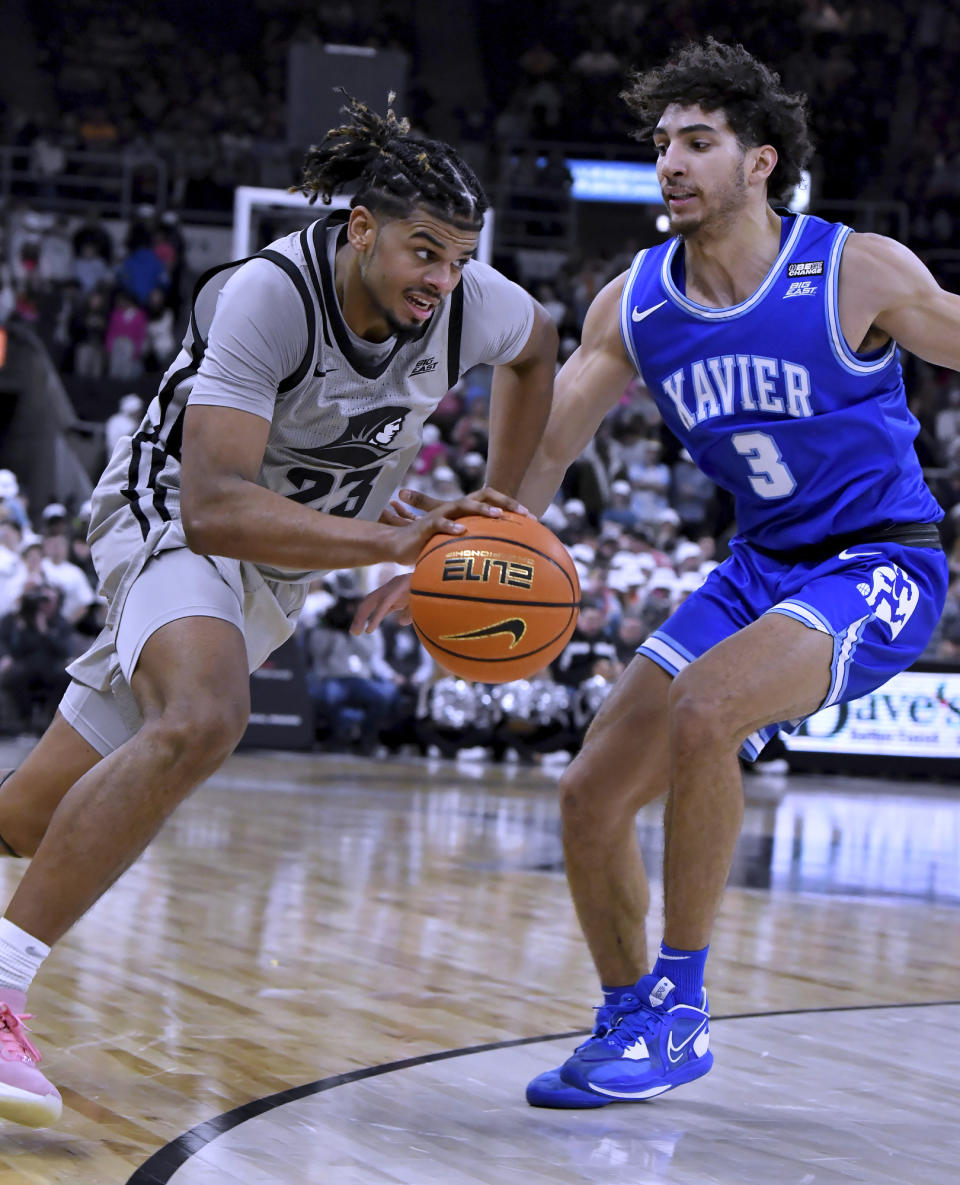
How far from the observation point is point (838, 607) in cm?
363

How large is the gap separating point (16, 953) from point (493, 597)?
123 centimetres

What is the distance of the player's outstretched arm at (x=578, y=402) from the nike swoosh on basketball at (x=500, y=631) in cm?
64

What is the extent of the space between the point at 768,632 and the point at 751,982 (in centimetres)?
201

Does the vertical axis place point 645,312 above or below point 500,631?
above

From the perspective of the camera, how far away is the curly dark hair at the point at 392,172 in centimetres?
354

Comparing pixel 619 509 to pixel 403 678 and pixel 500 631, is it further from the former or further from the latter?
pixel 500 631

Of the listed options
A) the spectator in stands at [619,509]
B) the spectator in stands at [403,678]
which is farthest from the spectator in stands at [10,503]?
the spectator in stands at [619,509]

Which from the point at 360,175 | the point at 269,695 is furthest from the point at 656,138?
the point at 269,695

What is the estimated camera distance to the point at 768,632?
359 cm

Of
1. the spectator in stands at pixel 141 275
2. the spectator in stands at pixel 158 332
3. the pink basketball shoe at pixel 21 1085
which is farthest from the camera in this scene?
the spectator in stands at pixel 141 275

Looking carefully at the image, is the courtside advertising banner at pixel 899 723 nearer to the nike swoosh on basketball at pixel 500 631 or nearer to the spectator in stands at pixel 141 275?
the spectator in stands at pixel 141 275

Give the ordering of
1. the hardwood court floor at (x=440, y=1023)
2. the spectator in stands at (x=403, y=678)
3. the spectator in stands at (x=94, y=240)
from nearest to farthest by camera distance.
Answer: the hardwood court floor at (x=440, y=1023) < the spectator in stands at (x=403, y=678) < the spectator in stands at (x=94, y=240)

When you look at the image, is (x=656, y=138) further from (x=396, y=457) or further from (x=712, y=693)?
(x=712, y=693)

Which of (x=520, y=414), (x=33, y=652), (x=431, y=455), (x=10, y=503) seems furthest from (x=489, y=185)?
(x=520, y=414)
